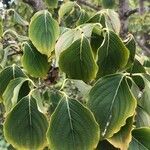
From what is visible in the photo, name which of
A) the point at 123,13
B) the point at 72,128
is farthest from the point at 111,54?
the point at 123,13

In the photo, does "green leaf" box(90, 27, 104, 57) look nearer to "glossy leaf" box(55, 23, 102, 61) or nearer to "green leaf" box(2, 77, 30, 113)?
"glossy leaf" box(55, 23, 102, 61)

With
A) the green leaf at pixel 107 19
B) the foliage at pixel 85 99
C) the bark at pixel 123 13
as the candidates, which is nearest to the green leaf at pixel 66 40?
the foliage at pixel 85 99

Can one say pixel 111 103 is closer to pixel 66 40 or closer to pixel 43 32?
pixel 66 40

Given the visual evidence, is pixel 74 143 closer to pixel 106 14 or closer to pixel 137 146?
pixel 137 146

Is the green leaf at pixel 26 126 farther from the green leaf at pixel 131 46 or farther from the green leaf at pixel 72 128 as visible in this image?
the green leaf at pixel 131 46

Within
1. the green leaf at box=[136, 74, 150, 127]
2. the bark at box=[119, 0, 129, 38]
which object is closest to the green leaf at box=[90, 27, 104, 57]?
the green leaf at box=[136, 74, 150, 127]

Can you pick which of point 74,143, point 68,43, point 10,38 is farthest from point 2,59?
point 74,143
